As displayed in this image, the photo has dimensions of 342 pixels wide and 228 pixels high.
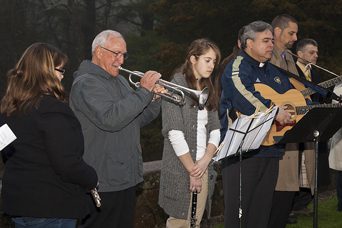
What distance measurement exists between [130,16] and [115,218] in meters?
17.3

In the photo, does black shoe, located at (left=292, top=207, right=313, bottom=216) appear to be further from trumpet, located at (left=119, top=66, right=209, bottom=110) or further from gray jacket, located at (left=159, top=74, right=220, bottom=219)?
trumpet, located at (left=119, top=66, right=209, bottom=110)

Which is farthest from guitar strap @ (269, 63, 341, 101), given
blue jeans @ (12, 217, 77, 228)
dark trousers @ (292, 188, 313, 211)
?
blue jeans @ (12, 217, 77, 228)

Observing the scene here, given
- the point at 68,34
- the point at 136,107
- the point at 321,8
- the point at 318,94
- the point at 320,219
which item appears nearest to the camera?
the point at 136,107

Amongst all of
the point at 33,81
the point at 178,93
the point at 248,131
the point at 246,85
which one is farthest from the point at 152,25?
the point at 33,81

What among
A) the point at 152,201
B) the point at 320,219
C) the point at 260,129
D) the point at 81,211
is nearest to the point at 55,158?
the point at 81,211

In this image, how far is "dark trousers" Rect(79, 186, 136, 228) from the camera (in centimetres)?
442

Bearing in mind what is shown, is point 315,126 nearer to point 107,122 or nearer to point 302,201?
point 107,122

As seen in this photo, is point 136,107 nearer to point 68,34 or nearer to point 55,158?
point 55,158

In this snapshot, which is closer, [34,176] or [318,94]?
[34,176]

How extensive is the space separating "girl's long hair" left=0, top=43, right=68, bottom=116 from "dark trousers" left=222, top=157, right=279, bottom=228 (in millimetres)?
1995

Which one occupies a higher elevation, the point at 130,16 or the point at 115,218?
the point at 130,16

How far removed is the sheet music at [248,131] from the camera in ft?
14.8

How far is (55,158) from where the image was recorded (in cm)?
359

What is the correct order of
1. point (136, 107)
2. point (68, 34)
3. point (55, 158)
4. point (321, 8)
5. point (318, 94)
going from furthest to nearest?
point (68, 34) < point (321, 8) < point (318, 94) < point (136, 107) < point (55, 158)
